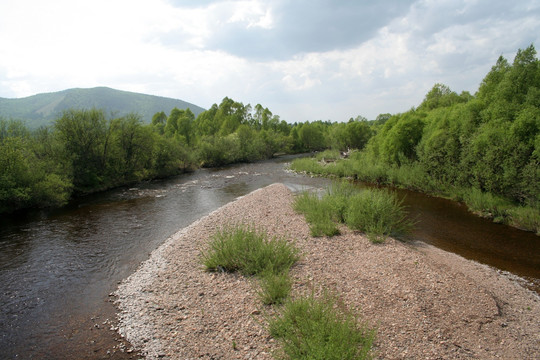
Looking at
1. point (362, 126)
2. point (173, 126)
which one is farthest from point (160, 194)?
point (362, 126)

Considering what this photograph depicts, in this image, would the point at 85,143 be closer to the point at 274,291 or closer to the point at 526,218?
the point at 274,291

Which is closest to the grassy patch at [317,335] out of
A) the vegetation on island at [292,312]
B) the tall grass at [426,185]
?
the vegetation on island at [292,312]

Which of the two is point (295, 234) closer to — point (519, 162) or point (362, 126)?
point (519, 162)

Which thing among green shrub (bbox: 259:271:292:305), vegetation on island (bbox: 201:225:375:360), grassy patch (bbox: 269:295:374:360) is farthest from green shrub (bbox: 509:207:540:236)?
green shrub (bbox: 259:271:292:305)

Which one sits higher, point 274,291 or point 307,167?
point 307,167

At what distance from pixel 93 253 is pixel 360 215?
15017 mm

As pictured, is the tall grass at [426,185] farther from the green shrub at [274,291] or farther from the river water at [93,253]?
the green shrub at [274,291]

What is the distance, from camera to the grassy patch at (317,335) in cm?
567

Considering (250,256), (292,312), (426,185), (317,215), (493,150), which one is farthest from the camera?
(426,185)

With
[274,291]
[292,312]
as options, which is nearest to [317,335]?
[292,312]

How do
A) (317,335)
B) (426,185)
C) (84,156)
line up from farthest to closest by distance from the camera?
(84,156), (426,185), (317,335)

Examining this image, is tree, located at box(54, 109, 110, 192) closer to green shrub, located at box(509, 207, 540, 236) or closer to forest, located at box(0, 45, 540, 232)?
forest, located at box(0, 45, 540, 232)

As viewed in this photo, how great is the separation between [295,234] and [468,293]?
8.08 m

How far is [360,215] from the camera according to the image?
15898 millimetres
